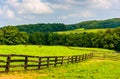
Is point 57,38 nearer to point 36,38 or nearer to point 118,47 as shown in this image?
point 36,38

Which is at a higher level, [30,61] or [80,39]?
[30,61]

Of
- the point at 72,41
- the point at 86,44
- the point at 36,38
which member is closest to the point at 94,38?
the point at 86,44

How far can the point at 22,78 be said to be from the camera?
67.0 ft

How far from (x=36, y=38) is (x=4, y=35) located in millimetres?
35707

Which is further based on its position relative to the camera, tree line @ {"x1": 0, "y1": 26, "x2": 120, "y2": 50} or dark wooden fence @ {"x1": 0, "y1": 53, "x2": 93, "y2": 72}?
tree line @ {"x1": 0, "y1": 26, "x2": 120, "y2": 50}

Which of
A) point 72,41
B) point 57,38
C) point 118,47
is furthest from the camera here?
point 57,38

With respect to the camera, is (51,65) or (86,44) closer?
(51,65)

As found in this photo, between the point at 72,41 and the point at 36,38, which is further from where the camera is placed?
the point at 36,38

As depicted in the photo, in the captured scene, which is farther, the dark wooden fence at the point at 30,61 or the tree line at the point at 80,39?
the tree line at the point at 80,39

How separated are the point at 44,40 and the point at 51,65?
147626 millimetres

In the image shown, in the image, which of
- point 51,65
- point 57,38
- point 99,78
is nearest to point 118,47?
point 57,38

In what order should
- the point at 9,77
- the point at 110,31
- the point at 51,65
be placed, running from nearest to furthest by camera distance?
1. the point at 9,77
2. the point at 51,65
3. the point at 110,31

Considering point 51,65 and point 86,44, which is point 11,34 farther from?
point 51,65

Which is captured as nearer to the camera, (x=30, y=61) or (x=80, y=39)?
(x=30, y=61)
